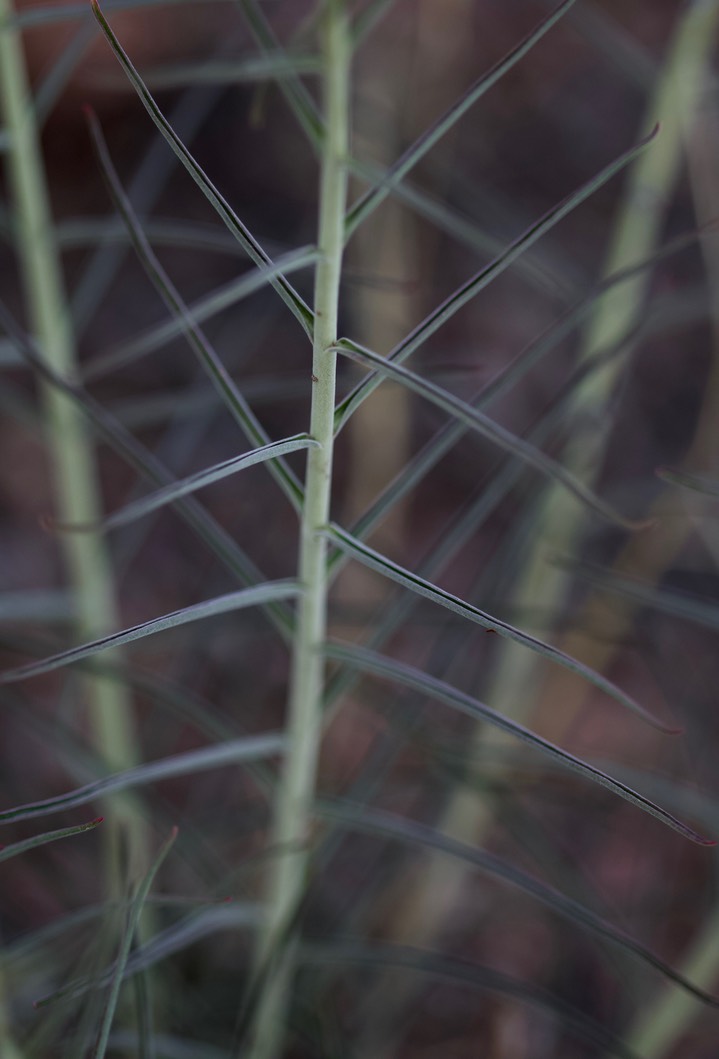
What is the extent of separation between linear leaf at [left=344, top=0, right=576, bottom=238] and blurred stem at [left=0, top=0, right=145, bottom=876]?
197 millimetres

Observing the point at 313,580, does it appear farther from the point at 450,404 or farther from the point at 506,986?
the point at 506,986

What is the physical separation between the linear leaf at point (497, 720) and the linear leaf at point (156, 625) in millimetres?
33

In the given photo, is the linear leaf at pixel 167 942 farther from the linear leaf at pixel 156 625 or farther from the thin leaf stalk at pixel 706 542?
the thin leaf stalk at pixel 706 542

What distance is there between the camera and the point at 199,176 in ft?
0.73

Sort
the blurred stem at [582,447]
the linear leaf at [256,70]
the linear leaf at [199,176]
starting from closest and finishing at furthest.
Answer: the linear leaf at [199,176], the linear leaf at [256,70], the blurred stem at [582,447]

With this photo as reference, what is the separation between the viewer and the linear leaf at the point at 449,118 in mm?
234

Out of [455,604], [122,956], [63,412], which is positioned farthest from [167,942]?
[63,412]

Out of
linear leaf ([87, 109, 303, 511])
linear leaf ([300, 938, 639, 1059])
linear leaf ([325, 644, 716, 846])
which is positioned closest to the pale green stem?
linear leaf ([300, 938, 639, 1059])

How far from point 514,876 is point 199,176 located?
250 millimetres

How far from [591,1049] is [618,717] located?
1.00 ft

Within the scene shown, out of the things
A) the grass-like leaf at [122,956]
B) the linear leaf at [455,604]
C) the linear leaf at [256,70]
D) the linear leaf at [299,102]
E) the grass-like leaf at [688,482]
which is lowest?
the grass-like leaf at [122,956]

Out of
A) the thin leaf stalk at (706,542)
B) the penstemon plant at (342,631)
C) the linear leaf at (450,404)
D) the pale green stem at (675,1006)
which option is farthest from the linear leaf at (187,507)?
the pale green stem at (675,1006)

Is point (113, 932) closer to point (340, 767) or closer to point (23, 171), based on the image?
point (23, 171)

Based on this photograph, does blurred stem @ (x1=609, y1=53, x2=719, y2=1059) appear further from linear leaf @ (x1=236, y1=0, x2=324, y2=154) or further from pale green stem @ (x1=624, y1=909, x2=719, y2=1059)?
linear leaf @ (x1=236, y1=0, x2=324, y2=154)
